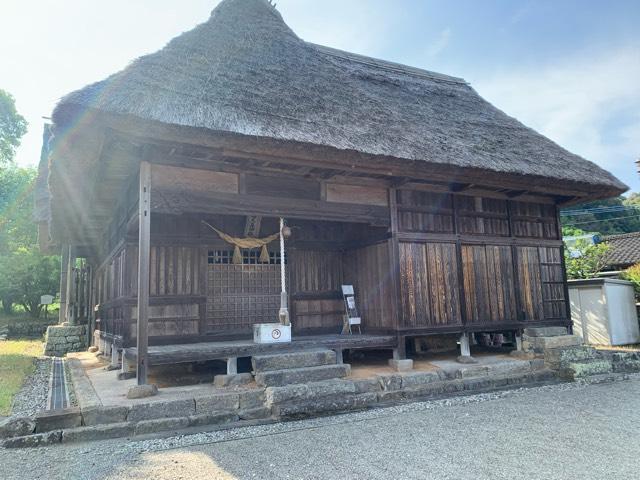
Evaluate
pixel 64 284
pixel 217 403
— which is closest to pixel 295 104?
pixel 217 403

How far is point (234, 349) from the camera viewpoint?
5961 mm

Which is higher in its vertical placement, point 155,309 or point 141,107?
point 141,107

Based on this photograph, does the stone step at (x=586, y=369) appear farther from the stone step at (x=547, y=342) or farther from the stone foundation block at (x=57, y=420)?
the stone foundation block at (x=57, y=420)

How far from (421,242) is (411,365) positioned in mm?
2119

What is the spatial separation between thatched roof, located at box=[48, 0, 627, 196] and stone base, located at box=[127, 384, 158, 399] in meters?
3.19

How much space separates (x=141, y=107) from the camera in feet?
16.4

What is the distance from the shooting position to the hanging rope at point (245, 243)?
7953mm

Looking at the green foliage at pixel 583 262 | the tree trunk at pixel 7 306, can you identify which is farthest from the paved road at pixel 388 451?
the tree trunk at pixel 7 306

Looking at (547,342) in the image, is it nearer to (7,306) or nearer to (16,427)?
(16,427)

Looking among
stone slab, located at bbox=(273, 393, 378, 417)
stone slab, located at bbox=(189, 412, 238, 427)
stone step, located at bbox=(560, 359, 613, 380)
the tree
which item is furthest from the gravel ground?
the tree

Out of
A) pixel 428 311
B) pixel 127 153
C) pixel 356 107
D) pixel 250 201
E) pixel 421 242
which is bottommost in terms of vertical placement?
pixel 428 311

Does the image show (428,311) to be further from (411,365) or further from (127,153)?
(127,153)

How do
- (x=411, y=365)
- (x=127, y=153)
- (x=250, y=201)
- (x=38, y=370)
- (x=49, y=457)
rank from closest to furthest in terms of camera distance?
(x=49, y=457) < (x=127, y=153) < (x=250, y=201) < (x=411, y=365) < (x=38, y=370)

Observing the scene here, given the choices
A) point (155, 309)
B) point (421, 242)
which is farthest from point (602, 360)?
point (155, 309)
